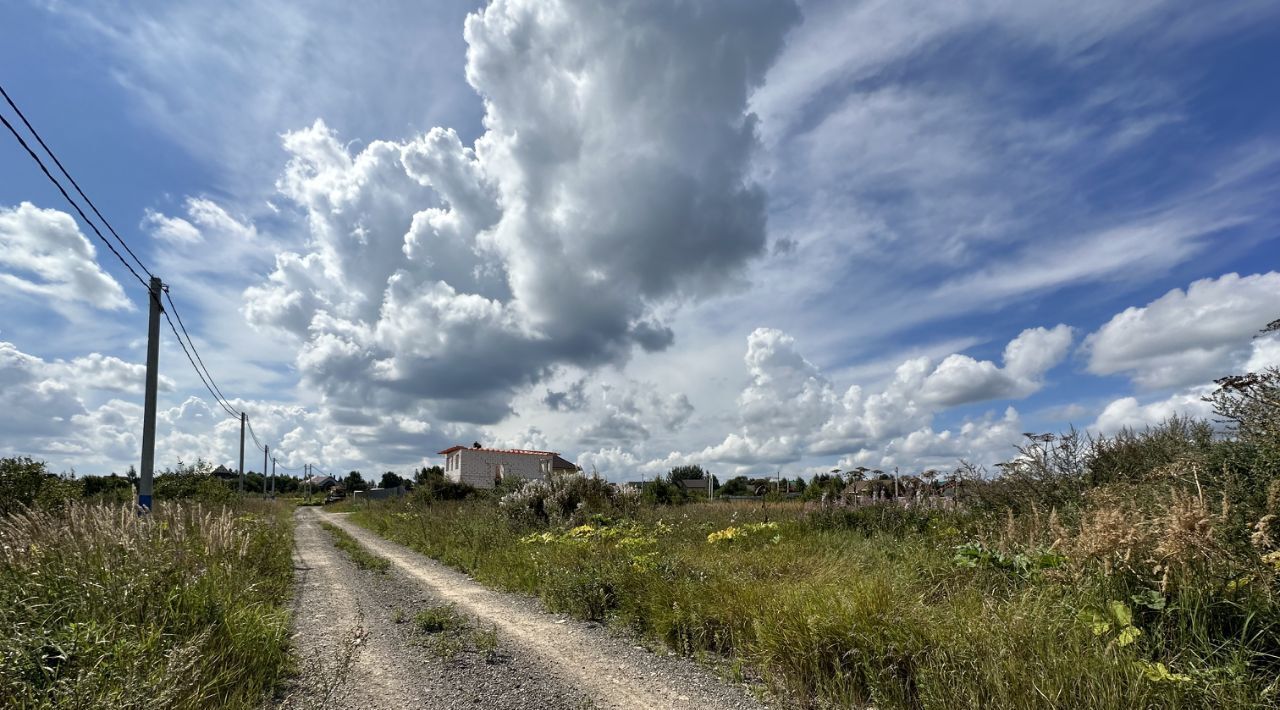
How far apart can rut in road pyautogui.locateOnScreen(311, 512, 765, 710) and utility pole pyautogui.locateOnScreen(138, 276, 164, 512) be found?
27.7 feet

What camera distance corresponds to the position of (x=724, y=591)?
645 cm

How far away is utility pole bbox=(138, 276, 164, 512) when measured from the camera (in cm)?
1269

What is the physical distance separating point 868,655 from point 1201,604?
2.19 m

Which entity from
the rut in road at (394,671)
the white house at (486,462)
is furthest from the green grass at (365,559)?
the white house at (486,462)

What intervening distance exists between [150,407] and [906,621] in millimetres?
14872

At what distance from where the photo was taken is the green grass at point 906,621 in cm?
379

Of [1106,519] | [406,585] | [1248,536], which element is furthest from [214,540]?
[1248,536]

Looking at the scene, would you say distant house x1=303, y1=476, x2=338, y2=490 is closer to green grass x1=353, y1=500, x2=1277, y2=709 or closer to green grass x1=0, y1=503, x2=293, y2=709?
green grass x1=0, y1=503, x2=293, y2=709

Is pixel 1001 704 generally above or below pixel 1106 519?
below

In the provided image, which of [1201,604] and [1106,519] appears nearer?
[1201,604]

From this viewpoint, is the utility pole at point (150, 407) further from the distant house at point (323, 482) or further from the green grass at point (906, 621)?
the distant house at point (323, 482)

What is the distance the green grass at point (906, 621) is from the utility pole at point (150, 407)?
8639mm

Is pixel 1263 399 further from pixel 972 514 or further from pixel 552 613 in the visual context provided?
pixel 552 613

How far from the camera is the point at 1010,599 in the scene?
522 centimetres
